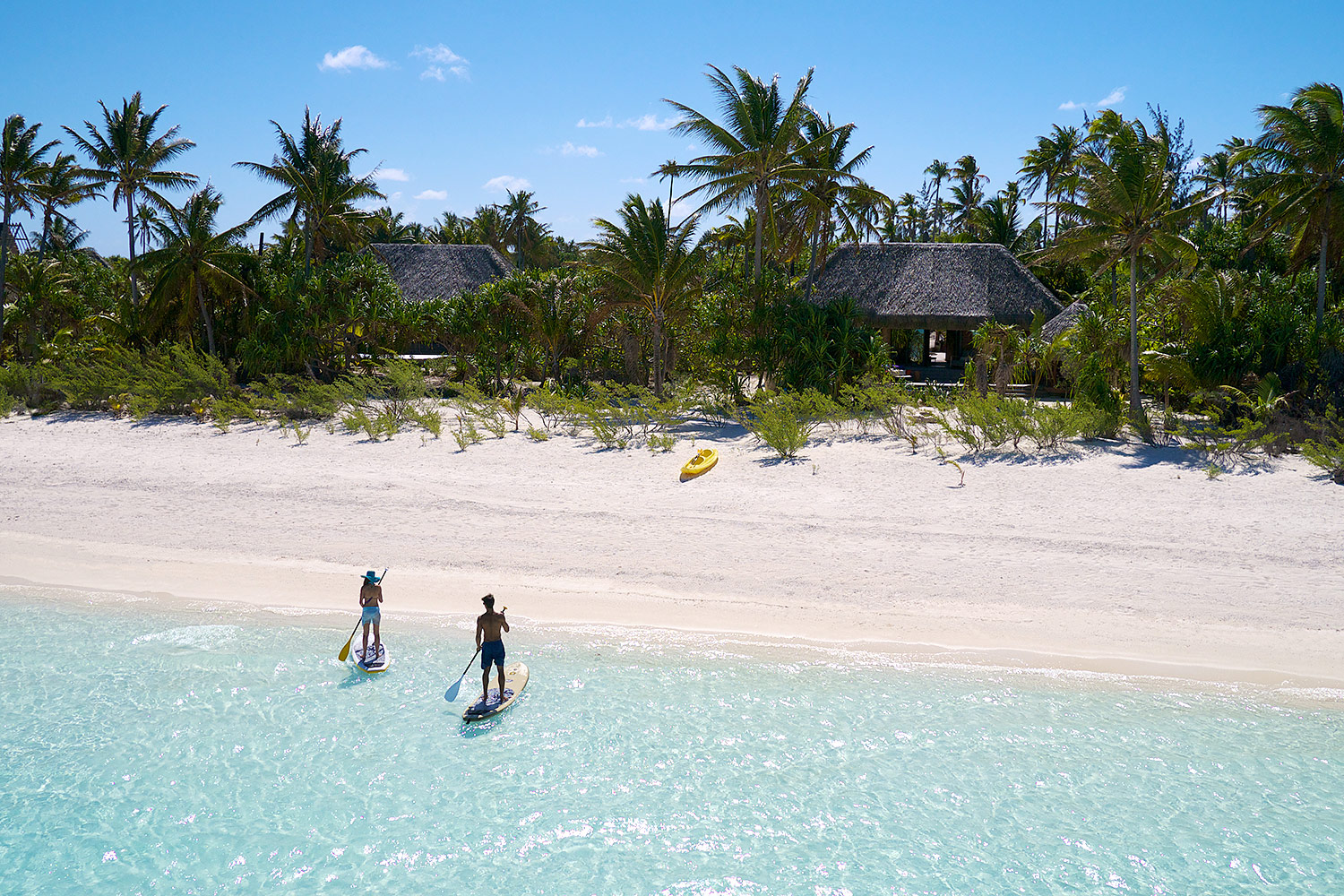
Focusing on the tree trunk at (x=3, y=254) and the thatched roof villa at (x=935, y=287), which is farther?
the thatched roof villa at (x=935, y=287)

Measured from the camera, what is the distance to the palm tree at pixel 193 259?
1911 centimetres

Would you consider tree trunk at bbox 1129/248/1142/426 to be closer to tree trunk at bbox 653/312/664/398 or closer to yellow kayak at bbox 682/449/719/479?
yellow kayak at bbox 682/449/719/479

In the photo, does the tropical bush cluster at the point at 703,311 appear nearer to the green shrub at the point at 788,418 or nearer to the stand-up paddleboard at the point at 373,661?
the green shrub at the point at 788,418

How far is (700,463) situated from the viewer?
12875 millimetres

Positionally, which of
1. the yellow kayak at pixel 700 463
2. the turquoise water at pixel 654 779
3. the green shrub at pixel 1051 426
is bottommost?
the turquoise water at pixel 654 779

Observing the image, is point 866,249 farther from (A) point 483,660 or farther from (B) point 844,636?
(A) point 483,660

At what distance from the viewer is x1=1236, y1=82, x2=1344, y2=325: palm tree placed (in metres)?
14.9

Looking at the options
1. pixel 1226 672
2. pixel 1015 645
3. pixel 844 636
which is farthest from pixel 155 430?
pixel 1226 672

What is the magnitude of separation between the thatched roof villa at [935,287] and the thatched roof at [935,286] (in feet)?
0.08

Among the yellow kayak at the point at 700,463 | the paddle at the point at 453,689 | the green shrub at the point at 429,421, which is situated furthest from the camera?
the green shrub at the point at 429,421

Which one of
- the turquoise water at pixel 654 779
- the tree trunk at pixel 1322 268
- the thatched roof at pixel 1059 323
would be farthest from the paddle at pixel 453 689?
the thatched roof at pixel 1059 323

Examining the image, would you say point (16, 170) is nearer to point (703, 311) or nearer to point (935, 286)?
point (703, 311)

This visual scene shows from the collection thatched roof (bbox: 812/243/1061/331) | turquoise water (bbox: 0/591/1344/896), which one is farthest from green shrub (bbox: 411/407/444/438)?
thatched roof (bbox: 812/243/1061/331)

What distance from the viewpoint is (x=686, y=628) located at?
7.98m
